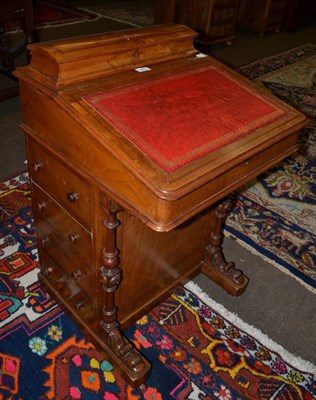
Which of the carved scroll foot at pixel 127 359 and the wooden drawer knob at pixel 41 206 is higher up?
the wooden drawer knob at pixel 41 206

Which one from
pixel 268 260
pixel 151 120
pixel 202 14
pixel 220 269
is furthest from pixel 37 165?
pixel 202 14

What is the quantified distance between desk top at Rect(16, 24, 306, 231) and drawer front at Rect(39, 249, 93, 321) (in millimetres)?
692

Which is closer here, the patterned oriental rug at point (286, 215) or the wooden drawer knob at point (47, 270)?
the wooden drawer knob at point (47, 270)

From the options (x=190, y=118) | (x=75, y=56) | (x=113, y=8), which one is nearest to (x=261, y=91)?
(x=190, y=118)

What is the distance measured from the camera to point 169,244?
1879mm

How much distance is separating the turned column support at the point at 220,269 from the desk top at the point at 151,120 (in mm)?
749

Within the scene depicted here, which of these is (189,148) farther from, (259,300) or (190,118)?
(259,300)

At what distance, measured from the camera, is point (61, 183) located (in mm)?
1513

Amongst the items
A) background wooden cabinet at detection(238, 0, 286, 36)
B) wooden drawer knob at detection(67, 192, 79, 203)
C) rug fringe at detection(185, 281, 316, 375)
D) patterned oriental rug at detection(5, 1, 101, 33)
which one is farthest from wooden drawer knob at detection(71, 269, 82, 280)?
background wooden cabinet at detection(238, 0, 286, 36)

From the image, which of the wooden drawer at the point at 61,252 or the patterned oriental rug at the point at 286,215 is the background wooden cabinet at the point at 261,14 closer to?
the patterned oriental rug at the point at 286,215

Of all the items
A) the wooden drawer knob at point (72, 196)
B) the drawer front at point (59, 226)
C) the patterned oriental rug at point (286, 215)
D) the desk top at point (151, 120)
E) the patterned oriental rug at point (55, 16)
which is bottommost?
the patterned oriental rug at point (55, 16)

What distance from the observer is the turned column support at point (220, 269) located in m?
2.14

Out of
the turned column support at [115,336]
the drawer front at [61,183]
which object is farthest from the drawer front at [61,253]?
the drawer front at [61,183]

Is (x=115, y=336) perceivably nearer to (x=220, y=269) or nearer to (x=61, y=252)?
(x=61, y=252)
